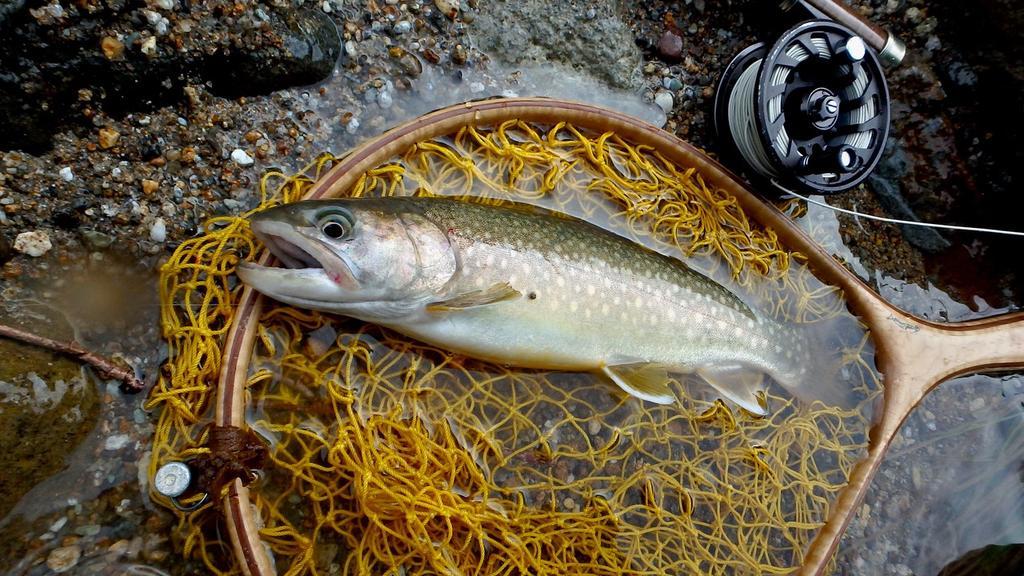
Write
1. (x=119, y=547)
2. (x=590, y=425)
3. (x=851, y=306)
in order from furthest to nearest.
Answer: (x=851, y=306)
(x=590, y=425)
(x=119, y=547)

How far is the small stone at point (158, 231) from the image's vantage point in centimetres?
230

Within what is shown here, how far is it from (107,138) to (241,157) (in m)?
0.49

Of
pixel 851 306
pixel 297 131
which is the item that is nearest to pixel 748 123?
pixel 851 306

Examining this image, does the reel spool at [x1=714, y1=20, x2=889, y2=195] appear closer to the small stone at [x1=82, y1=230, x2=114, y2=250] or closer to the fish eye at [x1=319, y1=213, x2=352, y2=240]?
the fish eye at [x1=319, y1=213, x2=352, y2=240]

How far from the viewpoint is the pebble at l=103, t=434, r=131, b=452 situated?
210 centimetres

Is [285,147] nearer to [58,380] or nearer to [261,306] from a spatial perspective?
[261,306]

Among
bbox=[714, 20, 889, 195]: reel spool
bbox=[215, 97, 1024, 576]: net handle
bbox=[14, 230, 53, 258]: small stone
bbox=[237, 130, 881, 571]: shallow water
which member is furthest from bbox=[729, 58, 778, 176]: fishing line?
bbox=[14, 230, 53, 258]: small stone

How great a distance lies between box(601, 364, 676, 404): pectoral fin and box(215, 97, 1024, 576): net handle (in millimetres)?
916

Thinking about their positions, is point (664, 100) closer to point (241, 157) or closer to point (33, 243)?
point (241, 157)

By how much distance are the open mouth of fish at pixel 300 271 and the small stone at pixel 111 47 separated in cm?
106

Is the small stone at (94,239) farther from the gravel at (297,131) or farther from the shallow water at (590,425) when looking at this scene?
the shallow water at (590,425)

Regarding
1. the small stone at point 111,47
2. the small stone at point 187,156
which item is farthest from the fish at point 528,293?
the small stone at point 111,47

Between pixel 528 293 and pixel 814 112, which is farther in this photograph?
pixel 814 112

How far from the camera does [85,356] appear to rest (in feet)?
6.82
